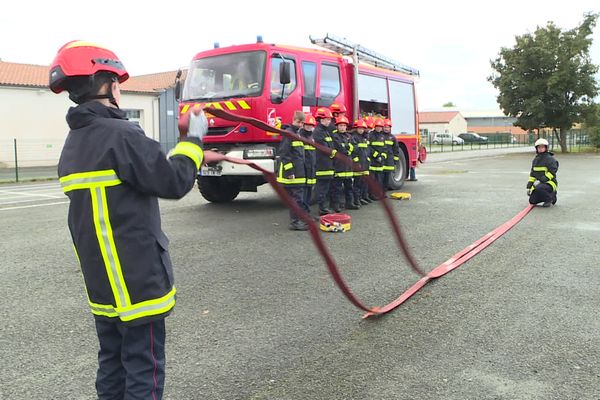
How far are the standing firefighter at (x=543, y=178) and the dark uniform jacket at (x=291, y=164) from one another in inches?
192

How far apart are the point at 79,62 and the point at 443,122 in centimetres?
9510

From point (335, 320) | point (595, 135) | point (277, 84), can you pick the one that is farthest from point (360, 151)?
point (595, 135)

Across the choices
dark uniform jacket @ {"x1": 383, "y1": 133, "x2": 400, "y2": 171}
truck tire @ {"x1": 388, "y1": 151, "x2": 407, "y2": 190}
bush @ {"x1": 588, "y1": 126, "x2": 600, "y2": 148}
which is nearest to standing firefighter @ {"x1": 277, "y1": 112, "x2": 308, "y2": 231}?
dark uniform jacket @ {"x1": 383, "y1": 133, "x2": 400, "y2": 171}

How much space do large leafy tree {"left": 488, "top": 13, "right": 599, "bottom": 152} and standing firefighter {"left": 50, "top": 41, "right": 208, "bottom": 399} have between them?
113ft

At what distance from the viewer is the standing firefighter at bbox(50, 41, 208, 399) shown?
2148 mm

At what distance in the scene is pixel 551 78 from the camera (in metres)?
32.1

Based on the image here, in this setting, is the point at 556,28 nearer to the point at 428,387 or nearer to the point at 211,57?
the point at 211,57

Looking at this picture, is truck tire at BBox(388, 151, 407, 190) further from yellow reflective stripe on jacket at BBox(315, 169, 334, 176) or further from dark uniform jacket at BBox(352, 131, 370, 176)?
yellow reflective stripe on jacket at BBox(315, 169, 334, 176)

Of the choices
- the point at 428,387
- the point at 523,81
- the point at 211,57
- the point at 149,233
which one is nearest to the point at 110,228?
the point at 149,233

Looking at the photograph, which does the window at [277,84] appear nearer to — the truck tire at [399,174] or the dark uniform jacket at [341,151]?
the dark uniform jacket at [341,151]

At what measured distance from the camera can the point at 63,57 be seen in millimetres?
2172

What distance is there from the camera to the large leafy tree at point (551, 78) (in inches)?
1277

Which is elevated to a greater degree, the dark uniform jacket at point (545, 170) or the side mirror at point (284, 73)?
the side mirror at point (284, 73)

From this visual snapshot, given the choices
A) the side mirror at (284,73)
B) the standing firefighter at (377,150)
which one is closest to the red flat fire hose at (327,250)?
the standing firefighter at (377,150)
